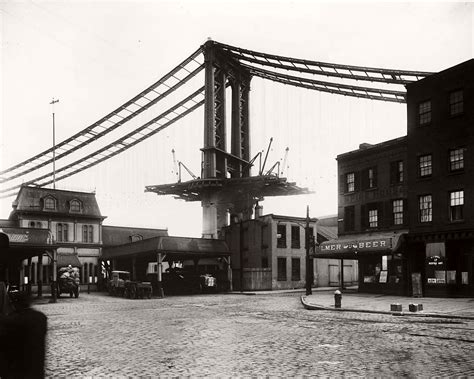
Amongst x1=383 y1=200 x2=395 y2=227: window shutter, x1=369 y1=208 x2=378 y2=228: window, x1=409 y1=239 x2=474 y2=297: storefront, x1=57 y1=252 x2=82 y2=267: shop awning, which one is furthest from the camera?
x1=57 y1=252 x2=82 y2=267: shop awning

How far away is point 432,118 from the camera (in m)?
30.8

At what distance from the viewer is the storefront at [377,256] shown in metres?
31.4

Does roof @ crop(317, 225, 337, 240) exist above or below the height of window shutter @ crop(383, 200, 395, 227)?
below

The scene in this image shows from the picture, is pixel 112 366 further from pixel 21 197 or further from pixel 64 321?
pixel 21 197

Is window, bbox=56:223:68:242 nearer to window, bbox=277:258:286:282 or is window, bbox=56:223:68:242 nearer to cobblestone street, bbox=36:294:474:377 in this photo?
window, bbox=277:258:286:282

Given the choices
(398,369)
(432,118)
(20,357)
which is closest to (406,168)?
(432,118)

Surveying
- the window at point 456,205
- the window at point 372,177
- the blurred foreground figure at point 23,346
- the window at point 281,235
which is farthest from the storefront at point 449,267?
the blurred foreground figure at point 23,346

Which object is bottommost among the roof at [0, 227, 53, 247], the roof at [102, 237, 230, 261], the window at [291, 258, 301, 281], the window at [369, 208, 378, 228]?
the window at [291, 258, 301, 281]

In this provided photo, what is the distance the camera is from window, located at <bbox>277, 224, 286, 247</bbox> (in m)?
48.2

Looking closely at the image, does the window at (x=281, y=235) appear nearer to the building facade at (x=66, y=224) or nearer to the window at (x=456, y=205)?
the building facade at (x=66, y=224)

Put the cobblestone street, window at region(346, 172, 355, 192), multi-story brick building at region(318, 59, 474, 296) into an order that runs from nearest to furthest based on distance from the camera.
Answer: the cobblestone street < multi-story brick building at region(318, 59, 474, 296) < window at region(346, 172, 355, 192)

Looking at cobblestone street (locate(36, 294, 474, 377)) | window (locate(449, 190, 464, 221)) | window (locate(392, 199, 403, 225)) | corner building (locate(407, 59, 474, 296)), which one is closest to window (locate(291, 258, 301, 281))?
window (locate(392, 199, 403, 225))

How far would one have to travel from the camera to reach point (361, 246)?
32.8 meters

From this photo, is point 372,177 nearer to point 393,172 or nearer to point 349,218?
point 393,172
